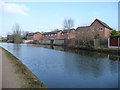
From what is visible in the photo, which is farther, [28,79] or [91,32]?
[91,32]

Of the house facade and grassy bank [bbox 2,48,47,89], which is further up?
the house facade

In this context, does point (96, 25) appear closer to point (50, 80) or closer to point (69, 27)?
point (69, 27)

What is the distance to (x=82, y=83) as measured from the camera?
1031cm

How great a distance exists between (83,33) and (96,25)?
1237cm

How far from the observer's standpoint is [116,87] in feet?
30.9

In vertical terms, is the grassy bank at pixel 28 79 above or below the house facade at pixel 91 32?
below

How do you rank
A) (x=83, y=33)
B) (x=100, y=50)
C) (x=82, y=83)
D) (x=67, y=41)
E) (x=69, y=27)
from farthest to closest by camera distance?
(x=69, y=27) < (x=67, y=41) < (x=83, y=33) < (x=100, y=50) < (x=82, y=83)

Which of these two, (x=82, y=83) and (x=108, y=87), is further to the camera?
(x=82, y=83)

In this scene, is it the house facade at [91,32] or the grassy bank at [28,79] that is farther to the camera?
the house facade at [91,32]

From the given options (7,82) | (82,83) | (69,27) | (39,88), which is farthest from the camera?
(69,27)

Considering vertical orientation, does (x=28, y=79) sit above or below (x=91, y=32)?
below

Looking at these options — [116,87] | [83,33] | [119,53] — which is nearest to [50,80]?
[116,87]

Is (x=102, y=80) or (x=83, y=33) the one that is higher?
(x=83, y=33)

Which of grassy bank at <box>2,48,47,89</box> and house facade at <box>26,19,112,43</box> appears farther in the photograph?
house facade at <box>26,19,112,43</box>
